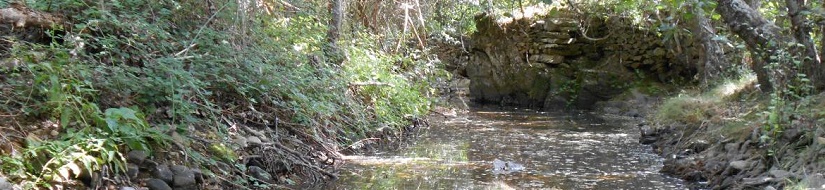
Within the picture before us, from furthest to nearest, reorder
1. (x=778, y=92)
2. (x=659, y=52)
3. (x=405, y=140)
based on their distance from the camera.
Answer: (x=659, y=52) → (x=405, y=140) → (x=778, y=92)

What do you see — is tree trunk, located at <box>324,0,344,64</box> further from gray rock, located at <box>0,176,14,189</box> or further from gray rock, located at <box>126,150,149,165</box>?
gray rock, located at <box>0,176,14,189</box>

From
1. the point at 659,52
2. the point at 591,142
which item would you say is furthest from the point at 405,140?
the point at 659,52

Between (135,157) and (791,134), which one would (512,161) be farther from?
(135,157)

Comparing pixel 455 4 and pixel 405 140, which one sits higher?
pixel 455 4

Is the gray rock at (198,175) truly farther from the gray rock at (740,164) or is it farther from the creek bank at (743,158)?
the gray rock at (740,164)

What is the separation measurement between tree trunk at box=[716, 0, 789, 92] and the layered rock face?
6807mm

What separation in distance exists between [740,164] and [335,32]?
512cm

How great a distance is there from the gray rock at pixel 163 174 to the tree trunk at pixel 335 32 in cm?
452

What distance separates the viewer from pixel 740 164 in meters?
5.71

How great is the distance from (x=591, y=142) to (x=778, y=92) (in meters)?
2.84

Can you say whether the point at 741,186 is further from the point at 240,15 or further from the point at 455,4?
the point at 455,4

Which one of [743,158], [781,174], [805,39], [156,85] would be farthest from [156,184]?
[805,39]

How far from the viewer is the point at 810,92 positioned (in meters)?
6.34

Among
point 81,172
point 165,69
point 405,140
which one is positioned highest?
point 165,69
